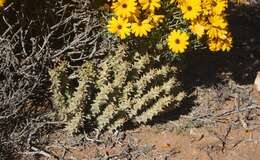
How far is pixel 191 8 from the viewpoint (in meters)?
4.29

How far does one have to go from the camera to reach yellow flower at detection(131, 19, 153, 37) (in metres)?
4.22

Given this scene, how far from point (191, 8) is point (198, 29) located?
0.60 feet

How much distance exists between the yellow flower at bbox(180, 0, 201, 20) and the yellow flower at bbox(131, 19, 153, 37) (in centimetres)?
28

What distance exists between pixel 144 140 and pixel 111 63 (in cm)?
70

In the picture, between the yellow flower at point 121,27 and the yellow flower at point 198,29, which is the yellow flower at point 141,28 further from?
the yellow flower at point 198,29

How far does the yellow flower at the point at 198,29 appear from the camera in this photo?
4.38 m

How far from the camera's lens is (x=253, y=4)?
7.13 meters

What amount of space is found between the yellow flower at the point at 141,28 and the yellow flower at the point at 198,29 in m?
0.36

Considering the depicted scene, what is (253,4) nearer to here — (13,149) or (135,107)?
(135,107)

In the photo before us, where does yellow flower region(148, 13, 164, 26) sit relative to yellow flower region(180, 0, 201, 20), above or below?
below

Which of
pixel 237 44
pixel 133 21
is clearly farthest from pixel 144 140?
pixel 237 44

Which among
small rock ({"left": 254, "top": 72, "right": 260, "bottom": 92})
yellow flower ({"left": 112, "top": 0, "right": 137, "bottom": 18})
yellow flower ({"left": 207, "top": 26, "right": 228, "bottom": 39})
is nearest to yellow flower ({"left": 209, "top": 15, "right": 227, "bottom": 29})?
yellow flower ({"left": 207, "top": 26, "right": 228, "bottom": 39})

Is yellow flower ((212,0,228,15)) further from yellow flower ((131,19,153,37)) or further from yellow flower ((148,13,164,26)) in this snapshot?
yellow flower ((131,19,153,37))

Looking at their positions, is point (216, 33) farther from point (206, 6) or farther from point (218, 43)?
point (206, 6)
